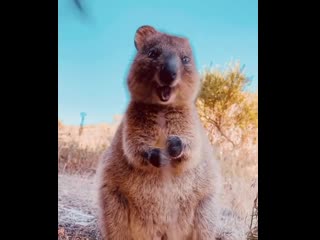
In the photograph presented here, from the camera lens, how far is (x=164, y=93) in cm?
299

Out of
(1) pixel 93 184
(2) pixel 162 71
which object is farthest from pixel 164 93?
(1) pixel 93 184

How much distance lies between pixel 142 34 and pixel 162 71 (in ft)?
0.80

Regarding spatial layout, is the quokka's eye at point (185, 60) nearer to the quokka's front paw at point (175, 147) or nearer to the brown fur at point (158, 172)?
the brown fur at point (158, 172)

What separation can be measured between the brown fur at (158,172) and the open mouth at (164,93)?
21 mm

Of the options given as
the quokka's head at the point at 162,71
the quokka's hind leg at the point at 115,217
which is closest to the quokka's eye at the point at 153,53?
the quokka's head at the point at 162,71

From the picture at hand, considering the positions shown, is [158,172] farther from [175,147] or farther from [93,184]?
[93,184]

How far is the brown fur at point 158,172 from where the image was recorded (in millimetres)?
2922

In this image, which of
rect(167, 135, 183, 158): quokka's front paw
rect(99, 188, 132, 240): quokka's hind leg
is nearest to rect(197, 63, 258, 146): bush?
rect(167, 135, 183, 158): quokka's front paw

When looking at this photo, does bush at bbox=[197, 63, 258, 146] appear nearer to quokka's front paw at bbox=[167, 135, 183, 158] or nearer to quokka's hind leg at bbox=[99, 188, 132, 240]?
quokka's front paw at bbox=[167, 135, 183, 158]

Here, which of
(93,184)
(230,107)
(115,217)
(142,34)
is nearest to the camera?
(115,217)

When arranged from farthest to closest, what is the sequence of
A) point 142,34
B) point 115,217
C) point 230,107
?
point 230,107 < point 142,34 < point 115,217

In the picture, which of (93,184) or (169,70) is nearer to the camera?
(169,70)
